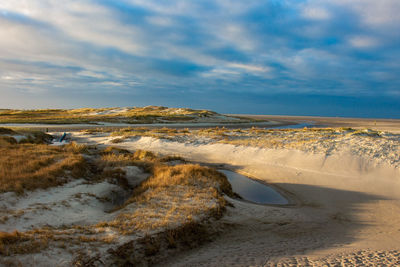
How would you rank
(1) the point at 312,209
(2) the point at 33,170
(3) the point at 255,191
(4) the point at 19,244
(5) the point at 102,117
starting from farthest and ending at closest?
1. (5) the point at 102,117
2. (3) the point at 255,191
3. (2) the point at 33,170
4. (1) the point at 312,209
5. (4) the point at 19,244

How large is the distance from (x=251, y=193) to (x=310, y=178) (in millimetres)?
4019

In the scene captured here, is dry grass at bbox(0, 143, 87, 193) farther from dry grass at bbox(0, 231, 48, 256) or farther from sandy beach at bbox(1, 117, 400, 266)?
dry grass at bbox(0, 231, 48, 256)

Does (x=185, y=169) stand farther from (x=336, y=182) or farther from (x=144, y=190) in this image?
(x=336, y=182)

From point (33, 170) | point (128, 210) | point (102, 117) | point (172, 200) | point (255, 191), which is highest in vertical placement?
point (102, 117)

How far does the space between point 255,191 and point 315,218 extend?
372 centimetres

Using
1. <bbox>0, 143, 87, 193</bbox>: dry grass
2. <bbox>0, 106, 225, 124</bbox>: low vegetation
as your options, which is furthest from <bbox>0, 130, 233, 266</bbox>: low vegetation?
<bbox>0, 106, 225, 124</bbox>: low vegetation

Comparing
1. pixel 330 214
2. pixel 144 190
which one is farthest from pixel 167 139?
pixel 330 214

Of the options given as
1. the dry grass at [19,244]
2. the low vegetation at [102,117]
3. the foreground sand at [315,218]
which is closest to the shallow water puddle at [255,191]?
the foreground sand at [315,218]

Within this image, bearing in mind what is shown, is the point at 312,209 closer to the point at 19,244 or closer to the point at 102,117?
the point at 19,244

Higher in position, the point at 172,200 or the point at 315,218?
the point at 172,200

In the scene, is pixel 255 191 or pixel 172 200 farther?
pixel 255 191

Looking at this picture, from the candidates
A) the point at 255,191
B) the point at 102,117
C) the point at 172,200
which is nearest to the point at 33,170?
the point at 172,200

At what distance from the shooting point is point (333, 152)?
17.0m

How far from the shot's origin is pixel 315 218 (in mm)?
9148
